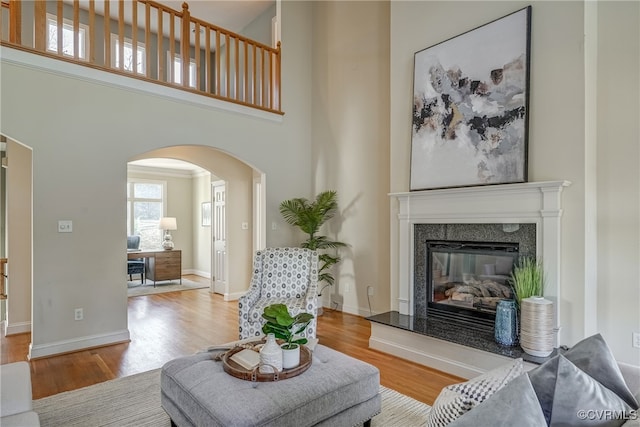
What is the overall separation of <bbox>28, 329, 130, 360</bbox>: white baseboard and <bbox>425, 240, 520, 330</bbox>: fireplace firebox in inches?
129

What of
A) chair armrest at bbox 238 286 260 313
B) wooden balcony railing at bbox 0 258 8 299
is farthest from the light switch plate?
A: chair armrest at bbox 238 286 260 313

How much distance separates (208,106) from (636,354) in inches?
194

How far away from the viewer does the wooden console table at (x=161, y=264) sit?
23.9 feet

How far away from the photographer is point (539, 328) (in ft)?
8.83

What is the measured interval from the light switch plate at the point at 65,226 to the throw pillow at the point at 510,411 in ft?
13.0

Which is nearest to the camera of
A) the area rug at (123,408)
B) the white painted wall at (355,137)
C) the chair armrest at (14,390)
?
the chair armrest at (14,390)

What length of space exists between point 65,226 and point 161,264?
3.96m

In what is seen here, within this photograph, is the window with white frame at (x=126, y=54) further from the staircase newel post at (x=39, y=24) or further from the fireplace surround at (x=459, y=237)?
the fireplace surround at (x=459, y=237)

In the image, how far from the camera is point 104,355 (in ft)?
11.5

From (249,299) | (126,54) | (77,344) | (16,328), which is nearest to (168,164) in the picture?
(126,54)

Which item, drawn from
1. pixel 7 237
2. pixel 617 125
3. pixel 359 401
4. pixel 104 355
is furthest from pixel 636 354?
pixel 7 237

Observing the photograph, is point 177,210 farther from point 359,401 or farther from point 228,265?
point 359,401

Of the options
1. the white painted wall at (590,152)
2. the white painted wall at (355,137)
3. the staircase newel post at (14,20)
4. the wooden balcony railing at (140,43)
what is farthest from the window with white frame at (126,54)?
the white painted wall at (590,152)

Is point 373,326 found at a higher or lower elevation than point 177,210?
lower
